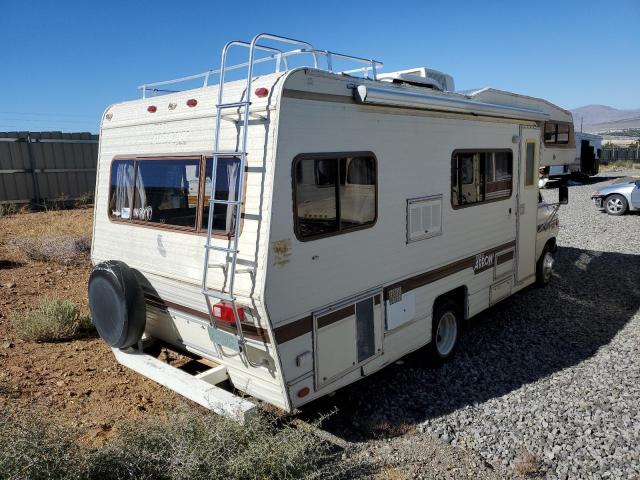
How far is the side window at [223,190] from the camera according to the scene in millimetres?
3518

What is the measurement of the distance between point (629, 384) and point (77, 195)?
54.4 ft

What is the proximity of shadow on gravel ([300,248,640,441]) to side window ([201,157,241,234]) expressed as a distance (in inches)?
62.1

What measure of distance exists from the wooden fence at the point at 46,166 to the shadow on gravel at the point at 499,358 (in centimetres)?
1438

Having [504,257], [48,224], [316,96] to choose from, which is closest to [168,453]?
[316,96]

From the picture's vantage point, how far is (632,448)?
3758 millimetres

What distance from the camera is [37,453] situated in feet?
9.36

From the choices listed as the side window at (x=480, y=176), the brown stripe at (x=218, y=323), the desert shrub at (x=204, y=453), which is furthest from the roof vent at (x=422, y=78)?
the desert shrub at (x=204, y=453)

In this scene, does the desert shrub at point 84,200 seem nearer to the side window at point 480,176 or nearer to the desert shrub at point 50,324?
the desert shrub at point 50,324

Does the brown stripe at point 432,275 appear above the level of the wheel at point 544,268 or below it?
above

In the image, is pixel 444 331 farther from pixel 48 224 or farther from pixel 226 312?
pixel 48 224

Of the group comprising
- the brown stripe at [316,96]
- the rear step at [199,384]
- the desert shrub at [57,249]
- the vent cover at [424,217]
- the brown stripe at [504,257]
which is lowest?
the rear step at [199,384]

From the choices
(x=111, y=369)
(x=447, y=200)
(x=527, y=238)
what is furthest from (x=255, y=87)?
(x=527, y=238)

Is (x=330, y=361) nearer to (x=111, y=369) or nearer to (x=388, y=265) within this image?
(x=388, y=265)

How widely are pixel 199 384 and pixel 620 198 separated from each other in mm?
14851
